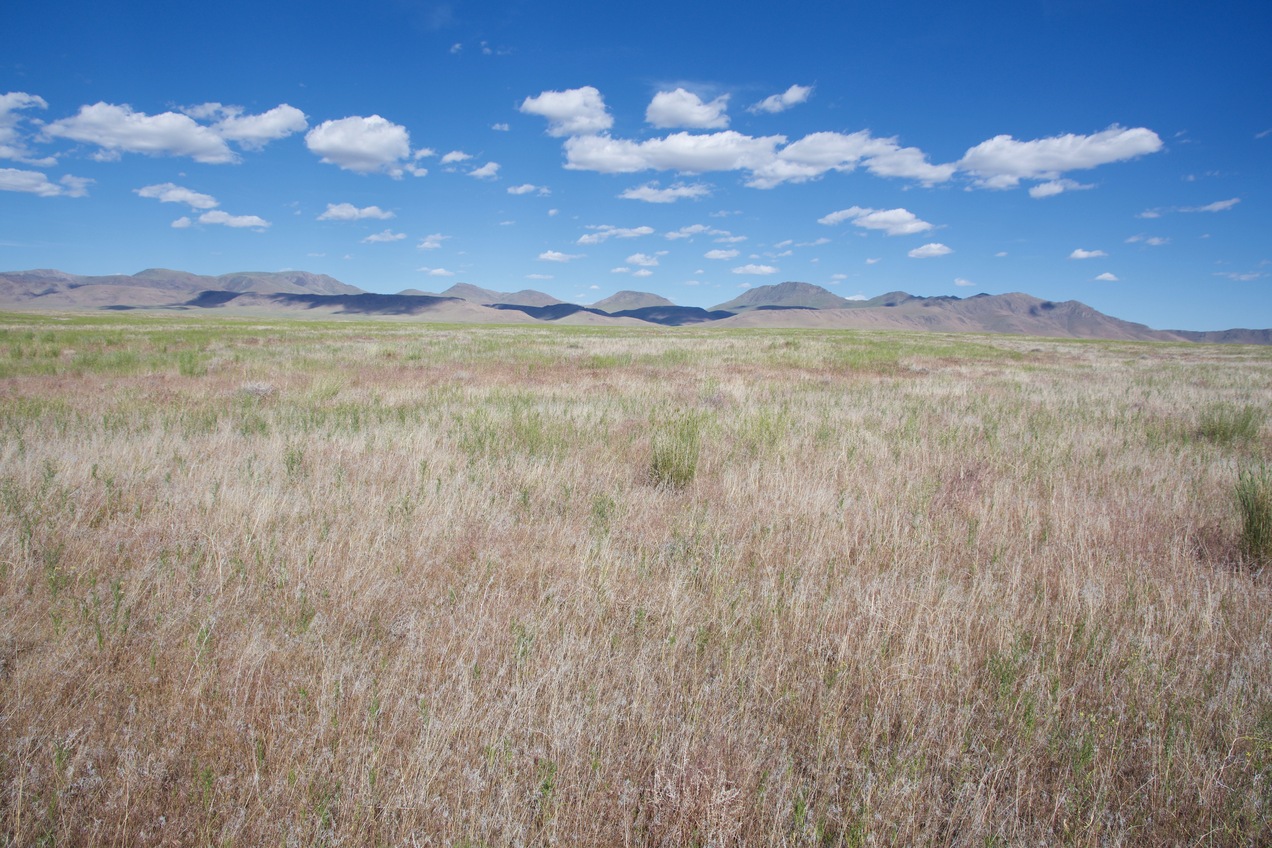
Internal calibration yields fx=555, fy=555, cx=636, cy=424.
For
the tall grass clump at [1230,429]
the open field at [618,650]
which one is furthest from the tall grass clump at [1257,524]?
the tall grass clump at [1230,429]

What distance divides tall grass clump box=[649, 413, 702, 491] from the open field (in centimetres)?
4

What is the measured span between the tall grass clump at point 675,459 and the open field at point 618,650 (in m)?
0.04

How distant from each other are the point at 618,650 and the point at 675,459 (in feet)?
11.6

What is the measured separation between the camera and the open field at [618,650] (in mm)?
2053

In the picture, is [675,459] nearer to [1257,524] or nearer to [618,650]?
[618,650]

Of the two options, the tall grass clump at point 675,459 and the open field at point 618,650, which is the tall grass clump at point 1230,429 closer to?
the open field at point 618,650

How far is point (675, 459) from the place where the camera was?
6359 mm

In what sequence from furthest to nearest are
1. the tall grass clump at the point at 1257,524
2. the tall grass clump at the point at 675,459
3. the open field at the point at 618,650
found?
1. the tall grass clump at the point at 675,459
2. the tall grass clump at the point at 1257,524
3. the open field at the point at 618,650

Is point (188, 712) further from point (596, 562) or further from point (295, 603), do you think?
point (596, 562)

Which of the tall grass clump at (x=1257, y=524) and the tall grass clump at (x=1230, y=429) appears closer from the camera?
the tall grass clump at (x=1257, y=524)

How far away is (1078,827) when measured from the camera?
2031 mm

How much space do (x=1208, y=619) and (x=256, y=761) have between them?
498cm

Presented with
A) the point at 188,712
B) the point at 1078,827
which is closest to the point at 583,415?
the point at 188,712

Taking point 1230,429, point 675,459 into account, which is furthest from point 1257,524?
point 1230,429
